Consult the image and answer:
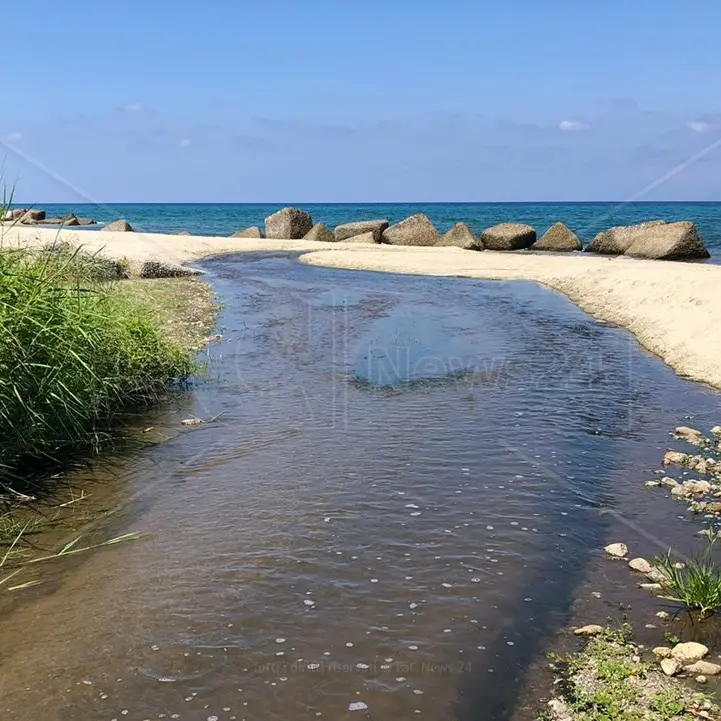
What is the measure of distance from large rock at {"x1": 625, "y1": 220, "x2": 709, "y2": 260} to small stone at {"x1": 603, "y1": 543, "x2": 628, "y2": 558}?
30.7 m

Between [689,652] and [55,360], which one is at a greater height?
[55,360]

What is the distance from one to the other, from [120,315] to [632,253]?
3100 centimetres

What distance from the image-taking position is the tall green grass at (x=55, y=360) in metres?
7.47

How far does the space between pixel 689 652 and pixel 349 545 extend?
292cm

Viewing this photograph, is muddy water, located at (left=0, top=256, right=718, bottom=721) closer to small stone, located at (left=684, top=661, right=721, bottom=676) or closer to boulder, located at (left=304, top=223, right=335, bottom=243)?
small stone, located at (left=684, top=661, right=721, bottom=676)

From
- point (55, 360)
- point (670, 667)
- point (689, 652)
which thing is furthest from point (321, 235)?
point (670, 667)

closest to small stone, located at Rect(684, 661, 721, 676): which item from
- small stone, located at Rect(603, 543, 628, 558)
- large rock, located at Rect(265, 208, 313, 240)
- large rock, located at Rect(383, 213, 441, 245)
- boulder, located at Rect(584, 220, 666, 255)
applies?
small stone, located at Rect(603, 543, 628, 558)

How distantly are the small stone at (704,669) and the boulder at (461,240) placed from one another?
127 ft

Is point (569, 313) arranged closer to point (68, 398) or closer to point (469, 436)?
point (469, 436)

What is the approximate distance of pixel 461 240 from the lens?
43188 millimetres

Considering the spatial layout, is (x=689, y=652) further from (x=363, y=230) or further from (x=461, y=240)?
(x=363, y=230)

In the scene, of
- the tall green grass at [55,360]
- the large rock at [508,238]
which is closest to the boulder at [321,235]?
the large rock at [508,238]

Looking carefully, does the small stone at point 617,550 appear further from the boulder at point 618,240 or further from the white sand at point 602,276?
the boulder at point 618,240

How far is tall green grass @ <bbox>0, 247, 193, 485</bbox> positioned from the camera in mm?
7473
